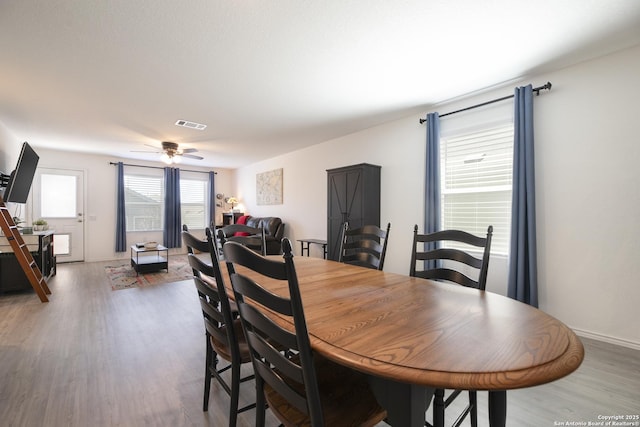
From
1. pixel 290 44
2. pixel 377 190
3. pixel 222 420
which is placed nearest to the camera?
pixel 222 420

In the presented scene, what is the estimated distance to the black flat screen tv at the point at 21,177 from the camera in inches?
142

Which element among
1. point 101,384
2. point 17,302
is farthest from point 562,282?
point 17,302

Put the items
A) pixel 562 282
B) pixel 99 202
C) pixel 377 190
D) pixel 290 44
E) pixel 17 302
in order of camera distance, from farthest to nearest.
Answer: pixel 99 202 < pixel 377 190 < pixel 17 302 < pixel 562 282 < pixel 290 44

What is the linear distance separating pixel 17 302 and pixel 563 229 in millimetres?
6432

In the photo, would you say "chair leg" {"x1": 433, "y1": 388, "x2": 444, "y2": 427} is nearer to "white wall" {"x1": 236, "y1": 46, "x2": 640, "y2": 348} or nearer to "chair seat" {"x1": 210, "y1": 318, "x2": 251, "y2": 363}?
"chair seat" {"x1": 210, "y1": 318, "x2": 251, "y2": 363}

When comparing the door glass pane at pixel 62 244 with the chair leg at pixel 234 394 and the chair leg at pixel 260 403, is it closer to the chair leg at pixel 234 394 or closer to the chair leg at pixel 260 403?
the chair leg at pixel 234 394

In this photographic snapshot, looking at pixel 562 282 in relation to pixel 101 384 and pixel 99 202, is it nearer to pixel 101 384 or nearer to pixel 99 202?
pixel 101 384

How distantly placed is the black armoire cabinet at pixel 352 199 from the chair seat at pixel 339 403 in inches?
120

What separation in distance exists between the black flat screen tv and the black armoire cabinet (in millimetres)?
4250

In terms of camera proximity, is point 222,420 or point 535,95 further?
point 535,95

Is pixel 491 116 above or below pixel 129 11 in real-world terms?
below

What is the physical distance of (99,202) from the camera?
670 cm

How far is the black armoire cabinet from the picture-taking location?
4145 mm

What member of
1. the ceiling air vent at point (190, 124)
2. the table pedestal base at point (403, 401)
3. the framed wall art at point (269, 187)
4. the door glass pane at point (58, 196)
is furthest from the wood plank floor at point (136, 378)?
the framed wall art at point (269, 187)
